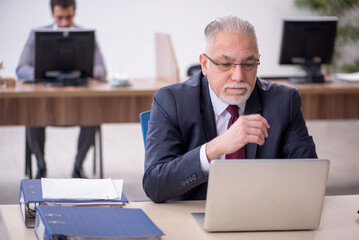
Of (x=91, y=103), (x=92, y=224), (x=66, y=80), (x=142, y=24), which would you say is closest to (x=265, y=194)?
(x=92, y=224)

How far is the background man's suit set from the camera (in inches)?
180

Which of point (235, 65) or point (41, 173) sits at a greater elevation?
point (235, 65)

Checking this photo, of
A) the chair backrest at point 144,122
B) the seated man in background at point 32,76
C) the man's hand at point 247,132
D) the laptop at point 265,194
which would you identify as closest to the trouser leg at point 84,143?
the seated man in background at point 32,76

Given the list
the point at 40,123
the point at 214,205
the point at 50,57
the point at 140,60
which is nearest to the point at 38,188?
the point at 214,205

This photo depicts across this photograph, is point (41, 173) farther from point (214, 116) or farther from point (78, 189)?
point (78, 189)

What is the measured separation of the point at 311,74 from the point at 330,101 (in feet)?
1.17

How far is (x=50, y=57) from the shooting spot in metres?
4.32

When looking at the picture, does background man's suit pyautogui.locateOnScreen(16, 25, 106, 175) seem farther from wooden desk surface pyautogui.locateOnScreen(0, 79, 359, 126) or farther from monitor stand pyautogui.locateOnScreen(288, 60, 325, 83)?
monitor stand pyautogui.locateOnScreen(288, 60, 325, 83)

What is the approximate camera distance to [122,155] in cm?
568

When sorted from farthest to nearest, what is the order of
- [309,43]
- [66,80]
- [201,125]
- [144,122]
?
[309,43] → [66,80] → [144,122] → [201,125]

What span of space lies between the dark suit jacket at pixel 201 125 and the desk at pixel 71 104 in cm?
205

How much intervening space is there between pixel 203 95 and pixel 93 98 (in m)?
2.12

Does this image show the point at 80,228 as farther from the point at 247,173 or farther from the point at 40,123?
the point at 40,123

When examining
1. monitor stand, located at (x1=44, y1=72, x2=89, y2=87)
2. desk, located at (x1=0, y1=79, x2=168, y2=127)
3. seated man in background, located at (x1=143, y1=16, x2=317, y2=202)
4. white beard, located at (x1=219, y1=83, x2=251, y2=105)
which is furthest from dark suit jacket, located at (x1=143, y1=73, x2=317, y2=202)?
monitor stand, located at (x1=44, y1=72, x2=89, y2=87)
